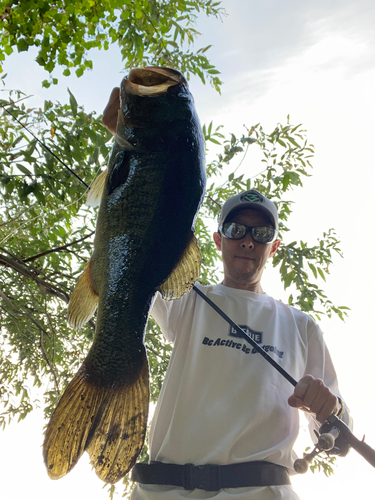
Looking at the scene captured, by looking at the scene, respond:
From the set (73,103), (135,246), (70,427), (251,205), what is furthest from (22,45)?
(70,427)

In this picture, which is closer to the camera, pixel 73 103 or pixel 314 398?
pixel 314 398

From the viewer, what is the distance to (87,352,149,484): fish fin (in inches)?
34.9

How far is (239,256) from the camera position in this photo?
2309 millimetres

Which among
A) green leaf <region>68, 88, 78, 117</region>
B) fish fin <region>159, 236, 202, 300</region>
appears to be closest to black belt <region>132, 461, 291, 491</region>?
fish fin <region>159, 236, 202, 300</region>

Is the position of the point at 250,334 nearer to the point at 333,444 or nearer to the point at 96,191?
the point at 333,444

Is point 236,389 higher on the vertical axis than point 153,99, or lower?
lower

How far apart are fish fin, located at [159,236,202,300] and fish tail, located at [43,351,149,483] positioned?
23 centimetres

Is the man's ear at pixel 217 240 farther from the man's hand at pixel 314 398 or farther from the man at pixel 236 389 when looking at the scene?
the man's hand at pixel 314 398

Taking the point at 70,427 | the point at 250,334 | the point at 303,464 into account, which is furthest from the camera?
the point at 250,334

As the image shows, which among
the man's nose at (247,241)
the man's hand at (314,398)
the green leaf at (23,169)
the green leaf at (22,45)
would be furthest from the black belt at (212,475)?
the green leaf at (22,45)

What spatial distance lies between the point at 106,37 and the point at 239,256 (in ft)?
6.84

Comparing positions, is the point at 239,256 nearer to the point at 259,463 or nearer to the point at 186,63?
the point at 259,463

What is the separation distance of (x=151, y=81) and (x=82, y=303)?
781mm

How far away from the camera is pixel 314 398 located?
1557 mm
